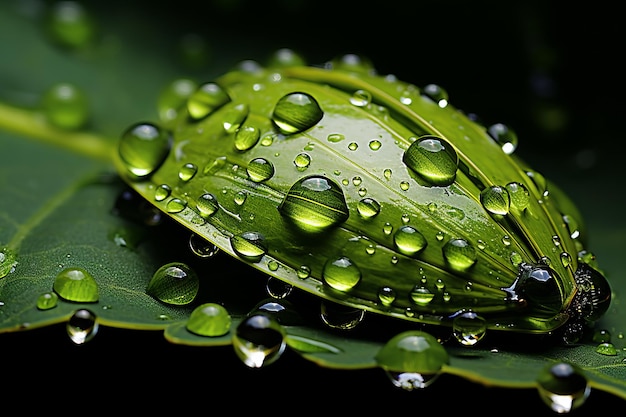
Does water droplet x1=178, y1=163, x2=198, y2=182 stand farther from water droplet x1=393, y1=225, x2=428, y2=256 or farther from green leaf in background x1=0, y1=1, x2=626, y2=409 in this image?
water droplet x1=393, y1=225, x2=428, y2=256

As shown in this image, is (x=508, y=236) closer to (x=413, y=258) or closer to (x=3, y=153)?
(x=413, y=258)

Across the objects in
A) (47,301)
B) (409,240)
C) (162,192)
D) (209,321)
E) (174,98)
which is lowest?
(47,301)

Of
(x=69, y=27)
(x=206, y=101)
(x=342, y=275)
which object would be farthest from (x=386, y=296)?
(x=69, y=27)

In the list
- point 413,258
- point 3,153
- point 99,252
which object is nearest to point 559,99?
point 413,258

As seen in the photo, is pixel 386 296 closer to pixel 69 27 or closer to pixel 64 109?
pixel 64 109

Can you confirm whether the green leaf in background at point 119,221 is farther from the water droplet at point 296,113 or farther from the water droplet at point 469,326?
the water droplet at point 296,113

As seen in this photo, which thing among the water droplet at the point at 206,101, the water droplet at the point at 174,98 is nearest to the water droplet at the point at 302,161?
the water droplet at the point at 206,101
